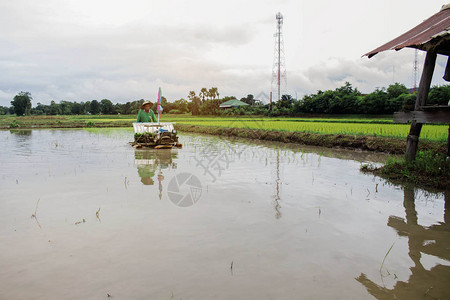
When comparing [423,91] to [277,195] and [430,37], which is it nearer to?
[430,37]

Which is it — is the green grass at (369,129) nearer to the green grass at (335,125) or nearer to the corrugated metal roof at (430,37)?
the green grass at (335,125)

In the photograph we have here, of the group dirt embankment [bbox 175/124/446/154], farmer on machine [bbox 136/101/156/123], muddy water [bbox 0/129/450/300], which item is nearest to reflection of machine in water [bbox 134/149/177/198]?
muddy water [bbox 0/129/450/300]

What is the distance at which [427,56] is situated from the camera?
5.89 meters

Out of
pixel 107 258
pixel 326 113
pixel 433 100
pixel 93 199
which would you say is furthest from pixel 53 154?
pixel 326 113

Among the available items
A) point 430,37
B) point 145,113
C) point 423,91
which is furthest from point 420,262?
point 145,113

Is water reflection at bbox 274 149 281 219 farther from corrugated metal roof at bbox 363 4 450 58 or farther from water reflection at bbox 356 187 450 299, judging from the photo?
corrugated metal roof at bbox 363 4 450 58

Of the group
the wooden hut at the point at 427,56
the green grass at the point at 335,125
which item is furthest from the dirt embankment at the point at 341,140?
the wooden hut at the point at 427,56

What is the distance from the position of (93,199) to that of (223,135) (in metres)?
13.6

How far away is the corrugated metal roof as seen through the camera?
492 cm

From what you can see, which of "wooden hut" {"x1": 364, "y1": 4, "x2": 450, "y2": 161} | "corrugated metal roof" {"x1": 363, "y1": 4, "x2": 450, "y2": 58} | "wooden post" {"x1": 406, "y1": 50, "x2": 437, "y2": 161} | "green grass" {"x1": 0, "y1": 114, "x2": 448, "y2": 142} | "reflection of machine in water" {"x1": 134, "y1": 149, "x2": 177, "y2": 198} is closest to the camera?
"corrugated metal roof" {"x1": 363, "y1": 4, "x2": 450, "y2": 58}

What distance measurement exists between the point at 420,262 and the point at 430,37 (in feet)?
11.8

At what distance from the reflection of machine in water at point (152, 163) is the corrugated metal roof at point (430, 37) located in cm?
462

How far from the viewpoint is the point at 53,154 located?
10.2 meters

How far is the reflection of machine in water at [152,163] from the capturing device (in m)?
6.50
